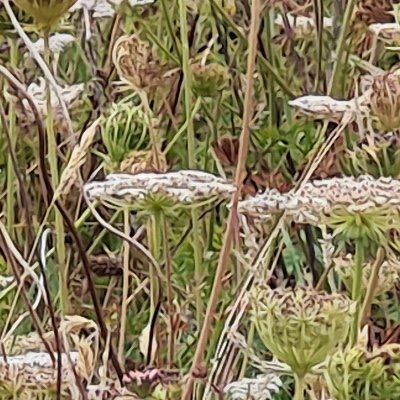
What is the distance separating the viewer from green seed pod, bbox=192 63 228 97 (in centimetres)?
84

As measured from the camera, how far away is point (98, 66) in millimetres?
993

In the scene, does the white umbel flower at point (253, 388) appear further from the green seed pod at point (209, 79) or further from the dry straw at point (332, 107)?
the green seed pod at point (209, 79)

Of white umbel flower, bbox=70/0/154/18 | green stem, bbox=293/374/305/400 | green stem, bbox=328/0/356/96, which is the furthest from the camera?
white umbel flower, bbox=70/0/154/18

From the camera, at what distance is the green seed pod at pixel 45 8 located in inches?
22.7

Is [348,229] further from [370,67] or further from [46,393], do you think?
[370,67]

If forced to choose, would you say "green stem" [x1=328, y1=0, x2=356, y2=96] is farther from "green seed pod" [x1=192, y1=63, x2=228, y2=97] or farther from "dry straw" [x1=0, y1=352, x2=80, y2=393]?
"dry straw" [x1=0, y1=352, x2=80, y2=393]

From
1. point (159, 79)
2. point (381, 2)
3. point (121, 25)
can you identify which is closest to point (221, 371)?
point (159, 79)

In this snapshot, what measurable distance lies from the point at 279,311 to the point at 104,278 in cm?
38

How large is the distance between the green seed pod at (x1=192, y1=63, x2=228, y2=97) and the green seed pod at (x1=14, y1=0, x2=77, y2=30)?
0.89 feet

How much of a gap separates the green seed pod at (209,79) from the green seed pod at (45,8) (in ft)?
0.89

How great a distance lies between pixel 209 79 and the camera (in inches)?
33.3

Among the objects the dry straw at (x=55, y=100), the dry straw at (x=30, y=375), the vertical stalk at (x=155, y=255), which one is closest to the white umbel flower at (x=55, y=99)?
the dry straw at (x=55, y=100)

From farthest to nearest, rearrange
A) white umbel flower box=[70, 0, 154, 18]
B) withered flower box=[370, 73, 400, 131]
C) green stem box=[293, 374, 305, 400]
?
white umbel flower box=[70, 0, 154, 18] < withered flower box=[370, 73, 400, 131] < green stem box=[293, 374, 305, 400]

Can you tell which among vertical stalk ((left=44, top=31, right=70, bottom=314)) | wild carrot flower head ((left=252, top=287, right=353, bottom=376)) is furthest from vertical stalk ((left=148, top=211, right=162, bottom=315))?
wild carrot flower head ((left=252, top=287, right=353, bottom=376))
